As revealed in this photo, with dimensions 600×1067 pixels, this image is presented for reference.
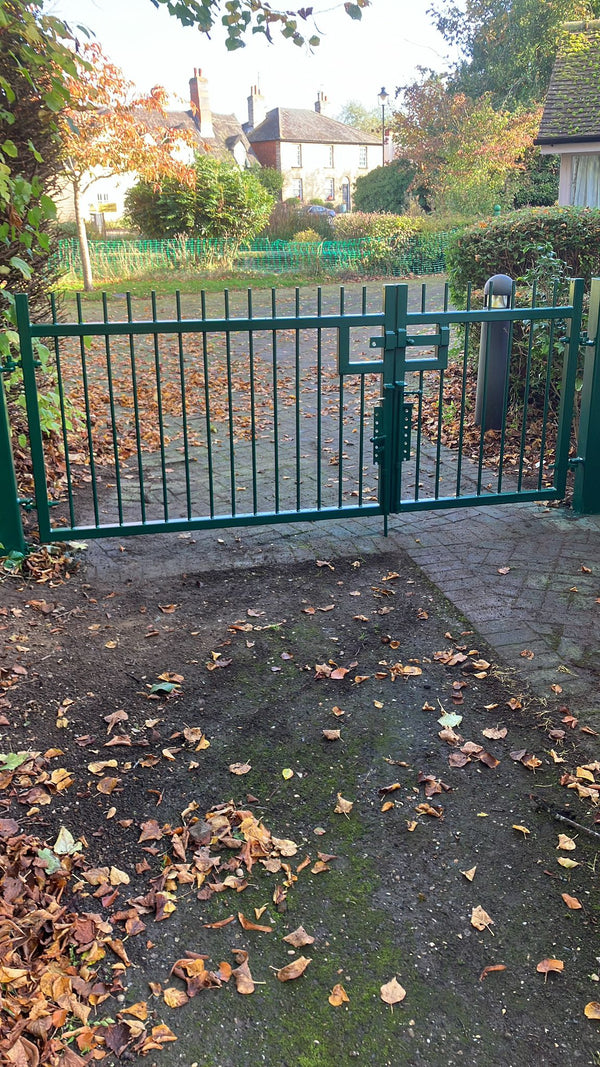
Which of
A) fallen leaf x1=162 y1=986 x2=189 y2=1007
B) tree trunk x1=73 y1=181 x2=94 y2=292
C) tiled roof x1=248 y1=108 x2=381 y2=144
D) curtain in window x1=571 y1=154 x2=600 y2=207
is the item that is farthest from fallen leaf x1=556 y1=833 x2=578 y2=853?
tiled roof x1=248 y1=108 x2=381 y2=144

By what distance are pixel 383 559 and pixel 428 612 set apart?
78 cm

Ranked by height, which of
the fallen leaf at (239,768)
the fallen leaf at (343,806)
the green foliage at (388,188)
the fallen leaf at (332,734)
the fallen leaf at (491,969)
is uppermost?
the green foliage at (388,188)

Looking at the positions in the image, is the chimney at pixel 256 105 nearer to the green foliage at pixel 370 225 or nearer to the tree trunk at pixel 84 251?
Result: the green foliage at pixel 370 225

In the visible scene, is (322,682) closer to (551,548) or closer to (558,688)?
(558,688)

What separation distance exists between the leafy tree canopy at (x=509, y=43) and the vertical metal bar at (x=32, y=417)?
96.9 ft

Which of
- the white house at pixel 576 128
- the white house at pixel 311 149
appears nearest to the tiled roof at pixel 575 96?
the white house at pixel 576 128

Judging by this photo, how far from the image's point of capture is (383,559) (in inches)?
215

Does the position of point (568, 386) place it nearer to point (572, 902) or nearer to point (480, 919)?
point (572, 902)

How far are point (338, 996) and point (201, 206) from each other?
2458 centimetres

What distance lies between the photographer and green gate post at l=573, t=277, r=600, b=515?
5.70 meters

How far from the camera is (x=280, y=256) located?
23625 mm

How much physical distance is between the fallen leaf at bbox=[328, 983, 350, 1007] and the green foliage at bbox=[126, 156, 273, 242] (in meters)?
23.7

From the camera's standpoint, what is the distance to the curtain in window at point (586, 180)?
18.4 m

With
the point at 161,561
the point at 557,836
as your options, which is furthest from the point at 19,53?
the point at 557,836
